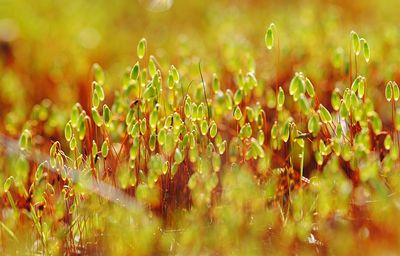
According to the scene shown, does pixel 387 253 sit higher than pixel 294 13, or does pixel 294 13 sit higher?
pixel 294 13

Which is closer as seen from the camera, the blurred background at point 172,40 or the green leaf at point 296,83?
the green leaf at point 296,83

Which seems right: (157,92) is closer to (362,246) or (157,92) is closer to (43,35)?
(362,246)

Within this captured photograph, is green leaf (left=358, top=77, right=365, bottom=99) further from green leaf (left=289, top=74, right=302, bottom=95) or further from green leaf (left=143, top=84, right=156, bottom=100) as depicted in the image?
green leaf (left=143, top=84, right=156, bottom=100)

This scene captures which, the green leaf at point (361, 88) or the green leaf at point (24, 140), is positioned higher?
the green leaf at point (361, 88)

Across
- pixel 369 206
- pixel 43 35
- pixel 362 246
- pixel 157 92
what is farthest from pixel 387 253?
pixel 43 35

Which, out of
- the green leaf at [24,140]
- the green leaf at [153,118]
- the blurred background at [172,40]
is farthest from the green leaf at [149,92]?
the blurred background at [172,40]

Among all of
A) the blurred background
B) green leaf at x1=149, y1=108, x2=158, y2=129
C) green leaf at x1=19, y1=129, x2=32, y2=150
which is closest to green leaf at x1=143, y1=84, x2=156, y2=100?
green leaf at x1=149, y1=108, x2=158, y2=129

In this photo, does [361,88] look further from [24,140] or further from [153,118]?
[24,140]

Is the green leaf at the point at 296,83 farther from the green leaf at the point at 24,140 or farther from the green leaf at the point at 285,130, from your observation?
the green leaf at the point at 24,140

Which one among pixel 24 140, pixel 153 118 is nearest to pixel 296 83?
pixel 153 118
